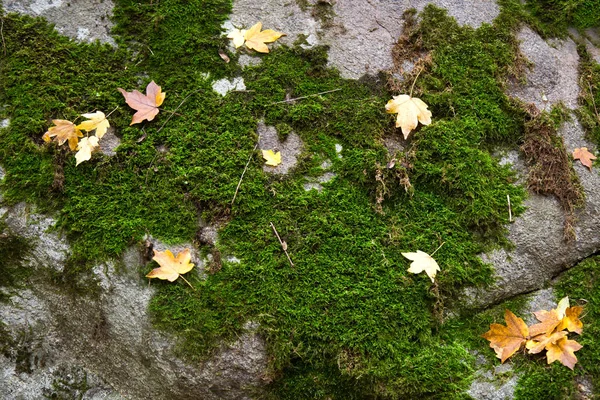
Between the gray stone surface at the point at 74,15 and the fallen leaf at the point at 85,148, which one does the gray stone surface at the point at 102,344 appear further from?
the gray stone surface at the point at 74,15

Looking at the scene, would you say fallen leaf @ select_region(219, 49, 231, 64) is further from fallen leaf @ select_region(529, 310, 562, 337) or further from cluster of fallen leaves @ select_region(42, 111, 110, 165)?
fallen leaf @ select_region(529, 310, 562, 337)

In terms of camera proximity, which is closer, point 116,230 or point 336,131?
point 116,230

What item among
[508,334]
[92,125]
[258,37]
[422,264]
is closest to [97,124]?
[92,125]

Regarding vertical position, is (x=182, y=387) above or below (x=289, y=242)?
below

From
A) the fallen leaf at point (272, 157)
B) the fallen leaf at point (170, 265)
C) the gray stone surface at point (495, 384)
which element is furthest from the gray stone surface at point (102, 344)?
the gray stone surface at point (495, 384)

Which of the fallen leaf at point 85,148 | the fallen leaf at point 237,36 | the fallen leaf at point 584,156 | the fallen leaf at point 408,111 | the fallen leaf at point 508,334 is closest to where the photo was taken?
the fallen leaf at point 508,334

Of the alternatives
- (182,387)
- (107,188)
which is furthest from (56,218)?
(182,387)

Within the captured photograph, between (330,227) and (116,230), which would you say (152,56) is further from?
(330,227)
